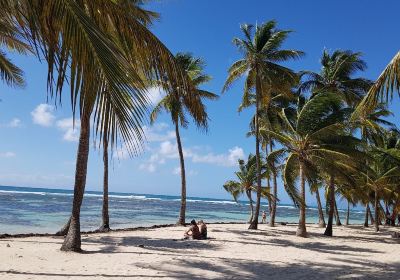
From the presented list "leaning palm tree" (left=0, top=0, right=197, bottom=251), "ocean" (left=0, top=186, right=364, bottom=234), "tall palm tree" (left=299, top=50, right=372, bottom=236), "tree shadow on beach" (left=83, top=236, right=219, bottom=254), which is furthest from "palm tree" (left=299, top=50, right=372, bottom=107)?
"leaning palm tree" (left=0, top=0, right=197, bottom=251)

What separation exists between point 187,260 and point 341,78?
688 inches

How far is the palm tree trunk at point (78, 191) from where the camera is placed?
39.3 ft

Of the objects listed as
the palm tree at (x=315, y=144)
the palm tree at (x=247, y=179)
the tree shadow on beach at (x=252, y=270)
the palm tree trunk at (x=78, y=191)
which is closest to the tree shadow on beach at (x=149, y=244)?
the palm tree trunk at (x=78, y=191)

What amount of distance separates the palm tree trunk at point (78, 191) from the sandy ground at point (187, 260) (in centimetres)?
41

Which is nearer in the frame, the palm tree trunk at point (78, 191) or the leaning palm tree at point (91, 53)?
the leaning palm tree at point (91, 53)

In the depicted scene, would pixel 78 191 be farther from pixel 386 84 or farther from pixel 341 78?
pixel 341 78

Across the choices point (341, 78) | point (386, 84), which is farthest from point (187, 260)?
point (341, 78)

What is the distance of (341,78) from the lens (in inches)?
983

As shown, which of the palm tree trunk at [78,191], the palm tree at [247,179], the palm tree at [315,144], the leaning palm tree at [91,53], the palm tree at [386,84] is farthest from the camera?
the palm tree at [247,179]

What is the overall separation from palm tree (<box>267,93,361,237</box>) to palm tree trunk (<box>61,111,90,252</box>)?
9995mm

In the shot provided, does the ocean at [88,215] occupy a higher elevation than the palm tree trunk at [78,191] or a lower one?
lower

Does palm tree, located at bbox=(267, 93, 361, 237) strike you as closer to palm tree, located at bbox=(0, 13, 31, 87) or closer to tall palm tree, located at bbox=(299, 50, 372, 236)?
tall palm tree, located at bbox=(299, 50, 372, 236)

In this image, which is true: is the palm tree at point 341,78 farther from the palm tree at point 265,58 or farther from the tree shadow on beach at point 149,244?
the tree shadow on beach at point 149,244

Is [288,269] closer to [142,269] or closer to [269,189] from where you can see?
[142,269]
